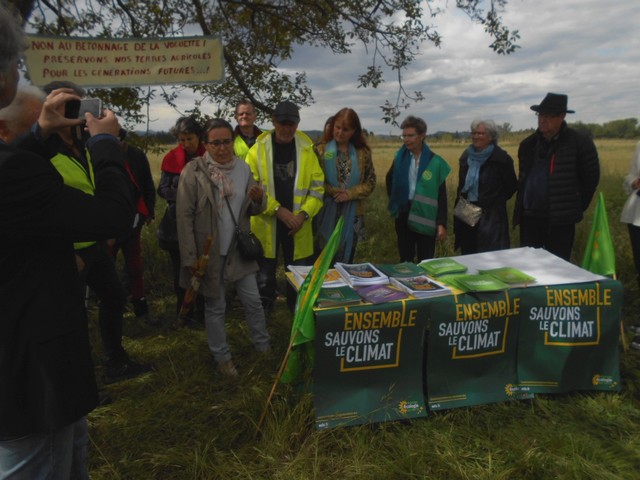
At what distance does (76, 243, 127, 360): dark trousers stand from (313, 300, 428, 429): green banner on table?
152cm

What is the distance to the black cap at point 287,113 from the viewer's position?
149 inches

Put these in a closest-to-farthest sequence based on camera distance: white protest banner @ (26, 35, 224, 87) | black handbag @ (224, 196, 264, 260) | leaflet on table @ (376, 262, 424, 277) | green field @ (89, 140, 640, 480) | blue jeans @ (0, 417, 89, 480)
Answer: blue jeans @ (0, 417, 89, 480), green field @ (89, 140, 640, 480), leaflet on table @ (376, 262, 424, 277), black handbag @ (224, 196, 264, 260), white protest banner @ (26, 35, 224, 87)

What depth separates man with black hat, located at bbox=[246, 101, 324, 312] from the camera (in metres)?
3.86

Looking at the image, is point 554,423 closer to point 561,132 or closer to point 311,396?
point 311,396

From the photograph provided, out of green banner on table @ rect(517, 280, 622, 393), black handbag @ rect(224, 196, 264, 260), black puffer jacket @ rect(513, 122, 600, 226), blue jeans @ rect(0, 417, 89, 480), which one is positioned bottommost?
green banner on table @ rect(517, 280, 622, 393)

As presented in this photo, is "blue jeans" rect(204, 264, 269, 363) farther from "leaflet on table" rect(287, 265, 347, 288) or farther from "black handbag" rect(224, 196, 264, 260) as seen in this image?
"leaflet on table" rect(287, 265, 347, 288)

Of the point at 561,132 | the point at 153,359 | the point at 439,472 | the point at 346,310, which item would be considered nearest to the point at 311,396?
the point at 346,310

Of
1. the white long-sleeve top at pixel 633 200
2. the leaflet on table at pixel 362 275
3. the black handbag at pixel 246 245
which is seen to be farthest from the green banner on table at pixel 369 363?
the white long-sleeve top at pixel 633 200

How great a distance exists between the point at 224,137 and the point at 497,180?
260 centimetres

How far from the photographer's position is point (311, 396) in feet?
8.41

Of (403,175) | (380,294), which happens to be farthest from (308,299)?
(403,175)

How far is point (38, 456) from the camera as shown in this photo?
1.34 m

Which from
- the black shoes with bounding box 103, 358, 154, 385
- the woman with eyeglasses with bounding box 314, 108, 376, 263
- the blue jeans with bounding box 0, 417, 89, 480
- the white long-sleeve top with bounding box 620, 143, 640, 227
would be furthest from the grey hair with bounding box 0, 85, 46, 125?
the white long-sleeve top with bounding box 620, 143, 640, 227

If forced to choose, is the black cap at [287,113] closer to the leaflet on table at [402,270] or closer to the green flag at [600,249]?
the leaflet on table at [402,270]
